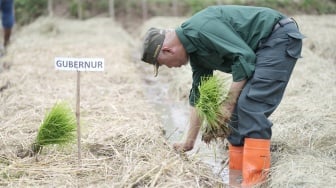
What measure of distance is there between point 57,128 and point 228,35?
3.80ft

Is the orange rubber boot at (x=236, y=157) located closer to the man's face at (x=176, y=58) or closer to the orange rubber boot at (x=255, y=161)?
the orange rubber boot at (x=255, y=161)

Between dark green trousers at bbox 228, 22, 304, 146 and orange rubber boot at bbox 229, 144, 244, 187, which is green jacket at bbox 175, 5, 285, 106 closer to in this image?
dark green trousers at bbox 228, 22, 304, 146

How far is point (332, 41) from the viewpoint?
8414mm

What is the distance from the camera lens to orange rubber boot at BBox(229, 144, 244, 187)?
3.66 m

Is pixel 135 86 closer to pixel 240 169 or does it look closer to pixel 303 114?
pixel 303 114

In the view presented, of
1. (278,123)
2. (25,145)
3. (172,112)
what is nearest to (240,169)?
(278,123)

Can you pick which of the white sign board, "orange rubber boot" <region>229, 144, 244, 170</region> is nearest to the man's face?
the white sign board

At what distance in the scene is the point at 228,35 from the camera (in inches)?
125

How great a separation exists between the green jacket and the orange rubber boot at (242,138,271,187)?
0.40 m

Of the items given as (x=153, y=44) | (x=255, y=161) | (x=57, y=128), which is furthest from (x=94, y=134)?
(x=255, y=161)

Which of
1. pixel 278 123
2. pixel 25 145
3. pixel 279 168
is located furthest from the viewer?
pixel 278 123

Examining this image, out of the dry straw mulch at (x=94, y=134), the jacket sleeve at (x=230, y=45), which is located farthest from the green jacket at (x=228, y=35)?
the dry straw mulch at (x=94, y=134)

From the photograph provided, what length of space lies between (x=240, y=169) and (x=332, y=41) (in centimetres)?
522

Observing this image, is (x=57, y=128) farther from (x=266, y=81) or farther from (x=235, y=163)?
(x=266, y=81)
